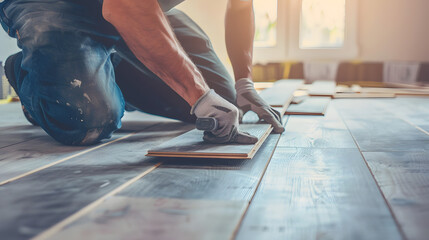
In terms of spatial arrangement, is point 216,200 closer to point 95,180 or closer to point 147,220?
point 147,220

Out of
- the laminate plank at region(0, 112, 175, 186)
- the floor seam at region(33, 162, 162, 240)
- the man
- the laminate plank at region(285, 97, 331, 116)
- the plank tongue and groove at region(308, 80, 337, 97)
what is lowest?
the plank tongue and groove at region(308, 80, 337, 97)

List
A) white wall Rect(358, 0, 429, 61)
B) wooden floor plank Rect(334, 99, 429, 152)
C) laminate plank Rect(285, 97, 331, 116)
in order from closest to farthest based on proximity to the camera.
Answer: wooden floor plank Rect(334, 99, 429, 152) → laminate plank Rect(285, 97, 331, 116) → white wall Rect(358, 0, 429, 61)

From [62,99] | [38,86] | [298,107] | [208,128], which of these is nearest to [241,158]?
[208,128]

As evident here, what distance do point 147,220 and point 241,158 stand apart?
488mm

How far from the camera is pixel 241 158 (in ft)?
4.11

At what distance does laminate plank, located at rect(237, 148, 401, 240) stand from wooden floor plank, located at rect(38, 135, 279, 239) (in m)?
0.04

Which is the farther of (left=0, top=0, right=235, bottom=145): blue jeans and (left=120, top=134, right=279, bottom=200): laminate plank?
(left=0, top=0, right=235, bottom=145): blue jeans

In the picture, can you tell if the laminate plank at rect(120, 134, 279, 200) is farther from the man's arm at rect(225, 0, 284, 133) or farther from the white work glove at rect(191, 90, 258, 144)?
the man's arm at rect(225, 0, 284, 133)

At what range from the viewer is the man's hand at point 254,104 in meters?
1.86

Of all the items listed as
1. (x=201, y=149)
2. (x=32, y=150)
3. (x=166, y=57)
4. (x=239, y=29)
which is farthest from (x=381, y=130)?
(x=32, y=150)

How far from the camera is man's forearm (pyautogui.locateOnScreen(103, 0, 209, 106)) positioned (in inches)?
51.8

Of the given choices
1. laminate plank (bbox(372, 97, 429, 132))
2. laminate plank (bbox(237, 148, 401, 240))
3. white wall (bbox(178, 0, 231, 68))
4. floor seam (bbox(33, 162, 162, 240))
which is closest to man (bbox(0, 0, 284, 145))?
laminate plank (bbox(237, 148, 401, 240))

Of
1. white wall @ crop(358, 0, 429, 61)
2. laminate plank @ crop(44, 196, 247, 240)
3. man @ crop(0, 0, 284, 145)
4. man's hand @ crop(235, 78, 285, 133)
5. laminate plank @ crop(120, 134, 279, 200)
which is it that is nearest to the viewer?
laminate plank @ crop(44, 196, 247, 240)

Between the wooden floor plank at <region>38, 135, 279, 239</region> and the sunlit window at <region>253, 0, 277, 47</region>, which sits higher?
the sunlit window at <region>253, 0, 277, 47</region>
